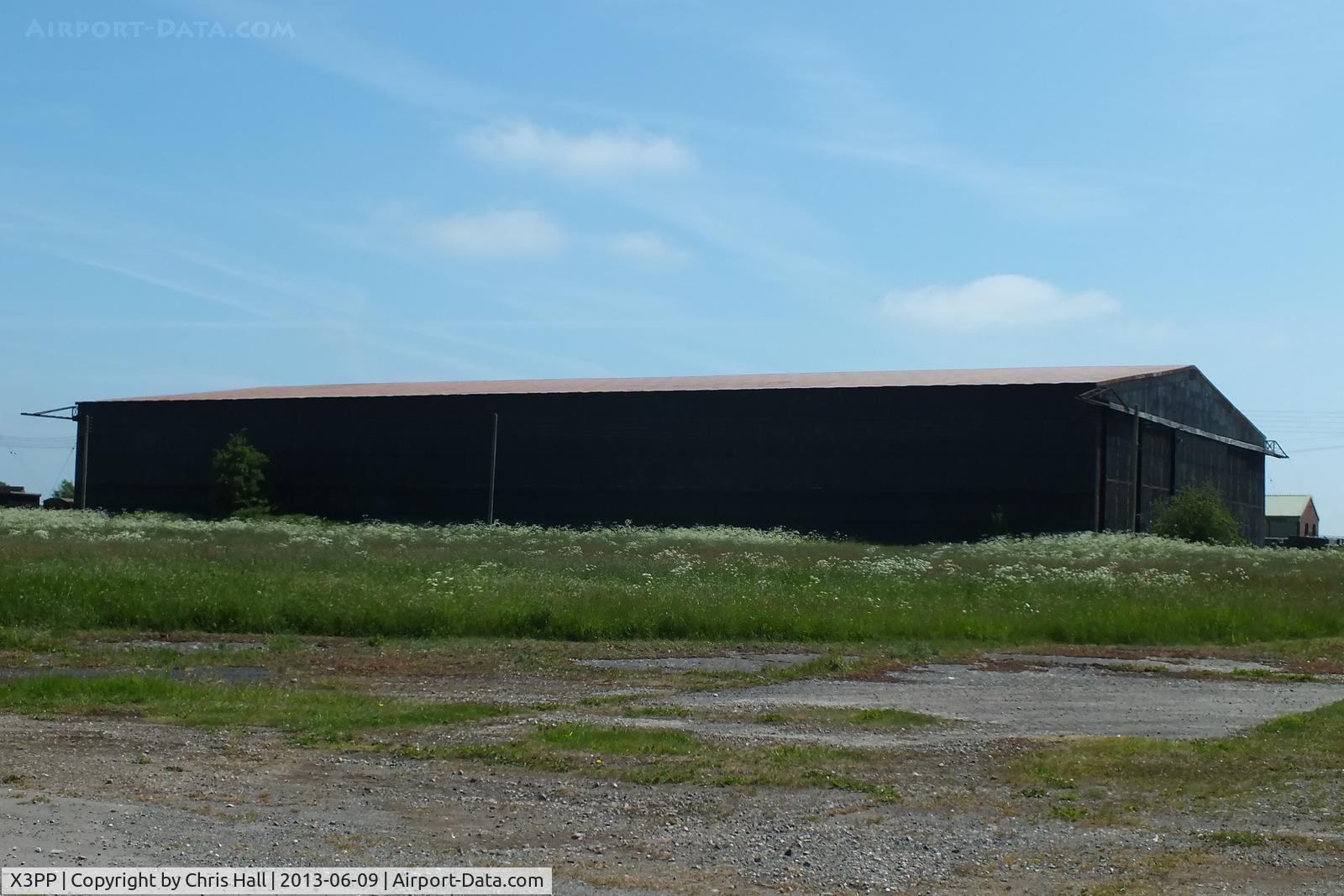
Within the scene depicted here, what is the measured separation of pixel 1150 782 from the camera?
1038 centimetres

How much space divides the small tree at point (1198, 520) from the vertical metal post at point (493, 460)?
3144 centimetres

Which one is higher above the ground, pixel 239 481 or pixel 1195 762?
pixel 239 481

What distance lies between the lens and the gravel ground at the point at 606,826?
7586 millimetres

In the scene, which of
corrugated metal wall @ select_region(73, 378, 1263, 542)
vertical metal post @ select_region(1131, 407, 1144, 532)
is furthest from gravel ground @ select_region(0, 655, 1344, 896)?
vertical metal post @ select_region(1131, 407, 1144, 532)

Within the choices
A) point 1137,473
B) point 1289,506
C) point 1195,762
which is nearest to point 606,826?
point 1195,762

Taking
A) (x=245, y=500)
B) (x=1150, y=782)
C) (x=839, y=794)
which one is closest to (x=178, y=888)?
(x=839, y=794)

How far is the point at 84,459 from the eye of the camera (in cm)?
7806

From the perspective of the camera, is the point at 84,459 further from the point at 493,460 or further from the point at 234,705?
the point at 234,705

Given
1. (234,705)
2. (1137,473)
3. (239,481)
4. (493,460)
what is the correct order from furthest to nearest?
(239,481)
(493,460)
(1137,473)
(234,705)

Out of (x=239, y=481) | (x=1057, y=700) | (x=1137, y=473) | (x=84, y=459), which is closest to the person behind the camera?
(x=1057, y=700)

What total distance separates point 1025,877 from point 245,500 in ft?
217

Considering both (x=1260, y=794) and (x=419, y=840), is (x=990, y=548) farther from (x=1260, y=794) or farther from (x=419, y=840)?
(x=419, y=840)

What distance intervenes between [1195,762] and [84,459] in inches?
3046

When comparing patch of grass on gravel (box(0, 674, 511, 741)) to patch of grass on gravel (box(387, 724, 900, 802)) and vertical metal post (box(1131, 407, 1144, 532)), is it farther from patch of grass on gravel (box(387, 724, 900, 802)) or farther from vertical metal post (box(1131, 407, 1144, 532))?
vertical metal post (box(1131, 407, 1144, 532))
